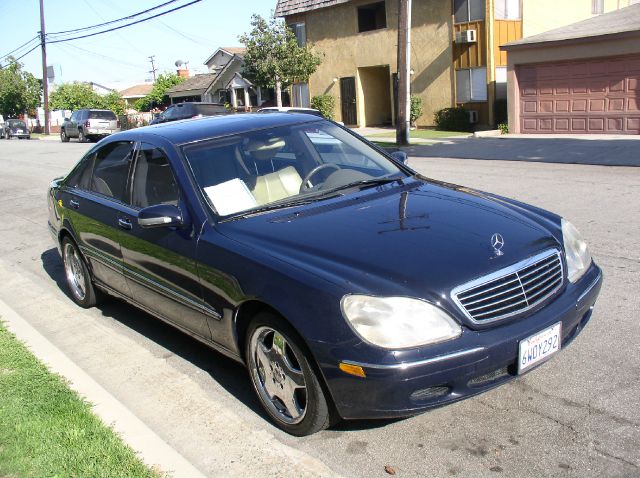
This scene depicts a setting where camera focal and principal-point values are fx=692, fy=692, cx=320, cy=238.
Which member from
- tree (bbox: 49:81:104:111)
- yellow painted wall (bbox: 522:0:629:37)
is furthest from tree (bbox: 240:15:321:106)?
tree (bbox: 49:81:104:111)

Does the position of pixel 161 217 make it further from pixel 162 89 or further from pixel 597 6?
pixel 162 89

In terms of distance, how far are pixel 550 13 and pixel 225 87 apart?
2256cm

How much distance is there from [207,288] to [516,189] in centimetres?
809

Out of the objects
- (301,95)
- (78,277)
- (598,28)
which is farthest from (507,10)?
(78,277)

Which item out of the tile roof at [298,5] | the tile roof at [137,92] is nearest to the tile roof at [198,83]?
the tile roof at [298,5]

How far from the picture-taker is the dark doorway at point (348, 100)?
3219cm

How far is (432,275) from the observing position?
3.32m

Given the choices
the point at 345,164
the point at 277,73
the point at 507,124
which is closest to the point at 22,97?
the point at 277,73

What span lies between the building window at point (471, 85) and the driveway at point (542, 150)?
420cm

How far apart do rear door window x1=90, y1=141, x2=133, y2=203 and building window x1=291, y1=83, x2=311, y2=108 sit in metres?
29.4

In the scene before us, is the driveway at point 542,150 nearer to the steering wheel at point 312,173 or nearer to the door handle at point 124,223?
the steering wheel at point 312,173

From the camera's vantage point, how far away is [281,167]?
478cm

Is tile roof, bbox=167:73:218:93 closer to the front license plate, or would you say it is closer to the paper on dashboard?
the paper on dashboard

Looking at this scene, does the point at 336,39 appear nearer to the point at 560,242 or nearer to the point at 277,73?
the point at 277,73
